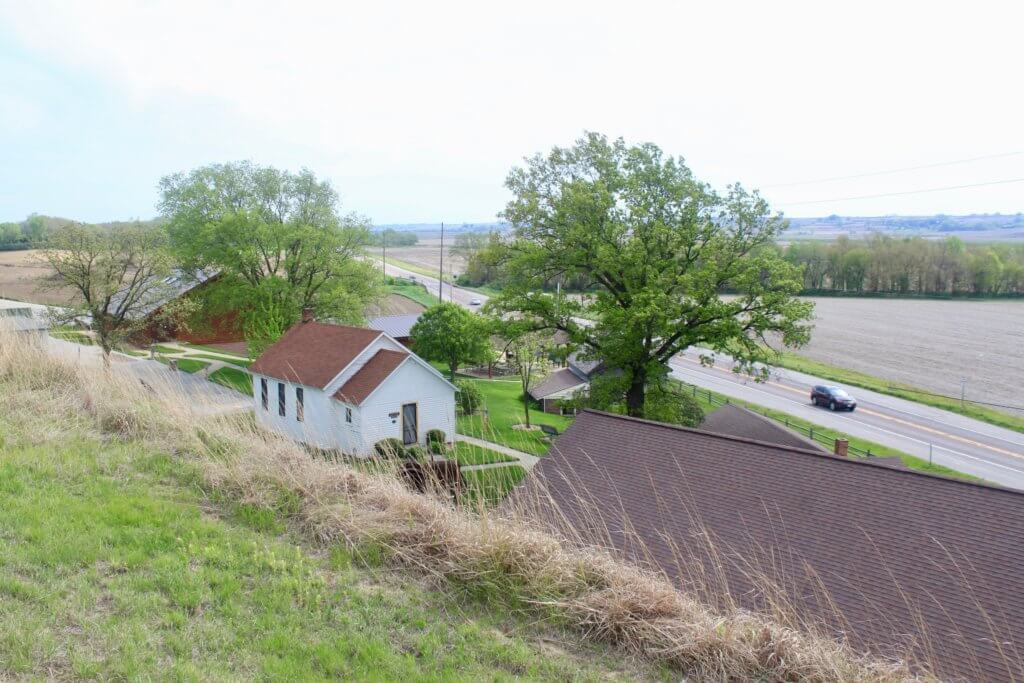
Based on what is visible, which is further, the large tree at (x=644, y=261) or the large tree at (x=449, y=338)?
the large tree at (x=449, y=338)

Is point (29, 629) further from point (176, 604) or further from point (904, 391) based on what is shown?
point (904, 391)

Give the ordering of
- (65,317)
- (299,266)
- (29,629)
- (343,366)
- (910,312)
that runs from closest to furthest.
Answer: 1. (29,629)
2. (343,366)
3. (65,317)
4. (299,266)
5. (910,312)

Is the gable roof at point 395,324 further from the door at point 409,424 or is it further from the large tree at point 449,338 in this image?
the door at point 409,424

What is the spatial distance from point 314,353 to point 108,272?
1057 centimetres

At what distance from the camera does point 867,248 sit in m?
88.4

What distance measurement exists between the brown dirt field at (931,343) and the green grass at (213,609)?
1599 inches

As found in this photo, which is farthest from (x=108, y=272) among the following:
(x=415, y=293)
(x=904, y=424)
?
(x=415, y=293)

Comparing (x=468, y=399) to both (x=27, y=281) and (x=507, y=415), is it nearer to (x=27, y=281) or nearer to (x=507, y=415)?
(x=507, y=415)

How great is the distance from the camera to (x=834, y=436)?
31578 mm

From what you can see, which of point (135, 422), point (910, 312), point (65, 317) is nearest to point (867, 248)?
point (910, 312)

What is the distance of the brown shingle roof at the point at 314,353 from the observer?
78.3 feet

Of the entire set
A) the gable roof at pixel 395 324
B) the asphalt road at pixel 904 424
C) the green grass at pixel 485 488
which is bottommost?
the asphalt road at pixel 904 424

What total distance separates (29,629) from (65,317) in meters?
28.0

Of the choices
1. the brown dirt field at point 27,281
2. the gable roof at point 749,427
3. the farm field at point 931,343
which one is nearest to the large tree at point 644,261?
the gable roof at point 749,427
